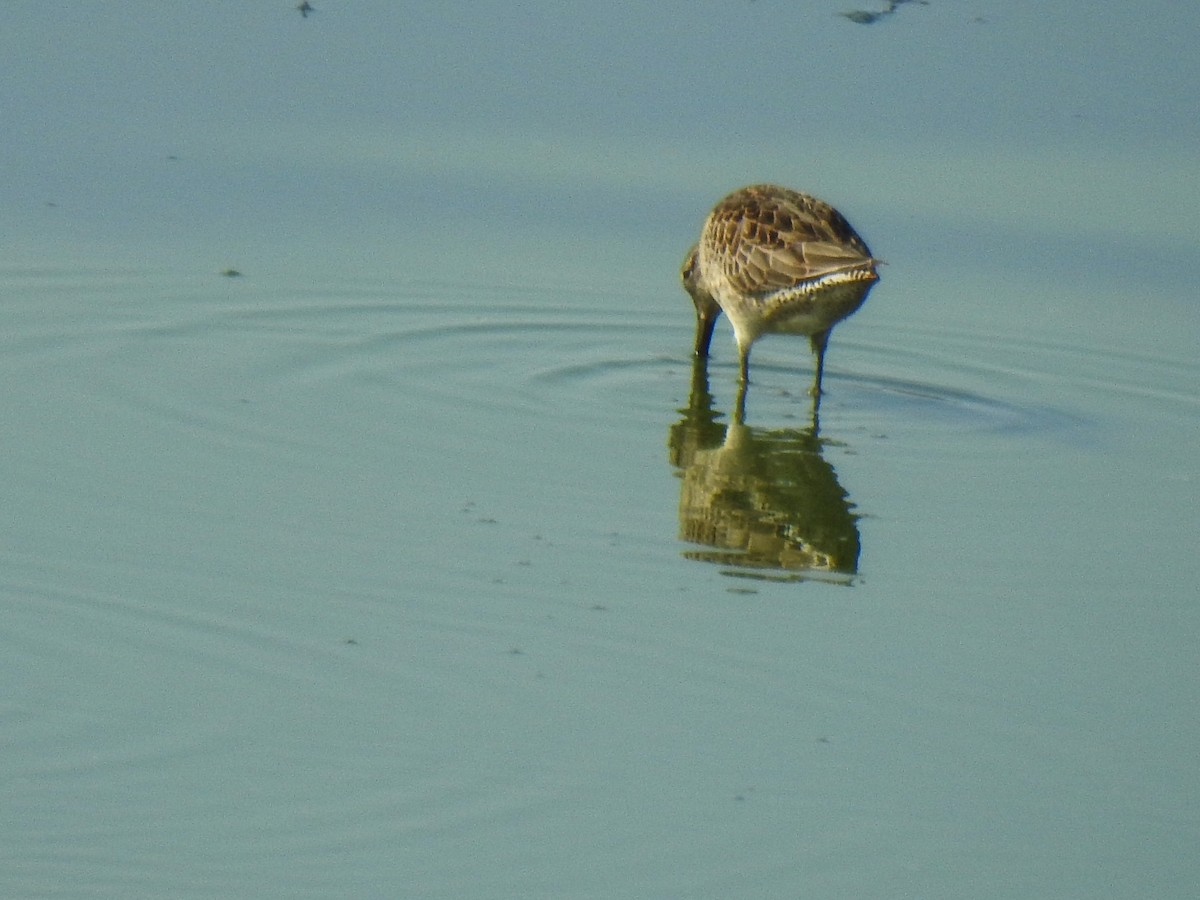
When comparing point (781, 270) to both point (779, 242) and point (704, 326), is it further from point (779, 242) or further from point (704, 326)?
point (704, 326)

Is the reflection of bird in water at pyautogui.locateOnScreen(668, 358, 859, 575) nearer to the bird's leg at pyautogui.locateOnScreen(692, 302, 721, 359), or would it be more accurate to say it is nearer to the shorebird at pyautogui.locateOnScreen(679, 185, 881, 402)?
the shorebird at pyautogui.locateOnScreen(679, 185, 881, 402)

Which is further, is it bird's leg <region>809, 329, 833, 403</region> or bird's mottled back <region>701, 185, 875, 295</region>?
bird's leg <region>809, 329, 833, 403</region>

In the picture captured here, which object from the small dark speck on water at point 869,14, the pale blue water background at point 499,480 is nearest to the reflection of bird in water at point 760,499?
the pale blue water background at point 499,480

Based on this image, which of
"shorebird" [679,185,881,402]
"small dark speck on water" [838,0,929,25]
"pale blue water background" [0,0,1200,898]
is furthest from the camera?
"small dark speck on water" [838,0,929,25]

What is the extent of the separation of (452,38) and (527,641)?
716 cm

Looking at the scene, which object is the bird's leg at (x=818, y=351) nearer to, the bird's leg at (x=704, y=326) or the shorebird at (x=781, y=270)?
the shorebird at (x=781, y=270)

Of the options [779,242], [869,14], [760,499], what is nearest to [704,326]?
[779,242]

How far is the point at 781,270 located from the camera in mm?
9148

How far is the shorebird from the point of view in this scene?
8.96 meters

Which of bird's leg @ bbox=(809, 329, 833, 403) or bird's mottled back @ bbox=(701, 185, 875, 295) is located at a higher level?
bird's mottled back @ bbox=(701, 185, 875, 295)

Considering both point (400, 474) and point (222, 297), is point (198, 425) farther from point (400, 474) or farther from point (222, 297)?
point (222, 297)

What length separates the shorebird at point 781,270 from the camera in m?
8.96

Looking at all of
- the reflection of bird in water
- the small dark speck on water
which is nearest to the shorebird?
the reflection of bird in water

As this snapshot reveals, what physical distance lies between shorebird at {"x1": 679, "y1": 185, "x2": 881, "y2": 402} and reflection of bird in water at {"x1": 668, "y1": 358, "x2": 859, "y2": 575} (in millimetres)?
618
